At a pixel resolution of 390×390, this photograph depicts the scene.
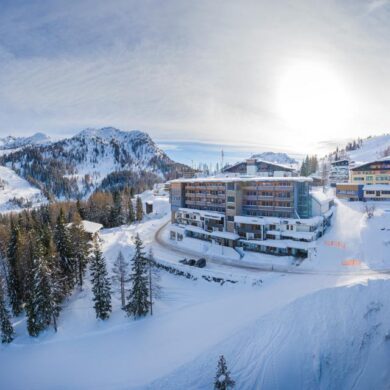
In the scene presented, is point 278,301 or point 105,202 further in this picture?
point 105,202

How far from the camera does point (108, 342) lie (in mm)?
34125

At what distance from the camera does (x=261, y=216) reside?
182 ft

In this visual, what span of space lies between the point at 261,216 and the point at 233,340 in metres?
30.2

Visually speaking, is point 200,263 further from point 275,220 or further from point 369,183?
point 369,183

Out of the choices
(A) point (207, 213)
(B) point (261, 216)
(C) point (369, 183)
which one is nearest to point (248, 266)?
(B) point (261, 216)

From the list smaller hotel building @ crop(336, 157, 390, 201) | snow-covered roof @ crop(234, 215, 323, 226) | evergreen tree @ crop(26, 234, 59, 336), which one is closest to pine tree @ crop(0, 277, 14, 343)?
evergreen tree @ crop(26, 234, 59, 336)

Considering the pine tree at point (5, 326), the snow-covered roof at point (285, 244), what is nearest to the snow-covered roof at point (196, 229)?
the snow-covered roof at point (285, 244)

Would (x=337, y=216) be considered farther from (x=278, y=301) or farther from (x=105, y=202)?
(x=105, y=202)

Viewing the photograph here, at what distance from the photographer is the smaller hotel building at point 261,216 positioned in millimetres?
50312

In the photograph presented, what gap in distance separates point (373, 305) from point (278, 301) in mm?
10665

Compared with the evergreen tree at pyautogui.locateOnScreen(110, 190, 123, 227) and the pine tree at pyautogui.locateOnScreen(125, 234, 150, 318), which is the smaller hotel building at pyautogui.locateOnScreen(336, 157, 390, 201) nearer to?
the pine tree at pyautogui.locateOnScreen(125, 234, 150, 318)

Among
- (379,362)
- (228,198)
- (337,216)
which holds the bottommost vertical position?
(379,362)

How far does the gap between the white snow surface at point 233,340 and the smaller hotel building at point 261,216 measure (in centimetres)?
866

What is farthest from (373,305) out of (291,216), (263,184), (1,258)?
(1,258)
